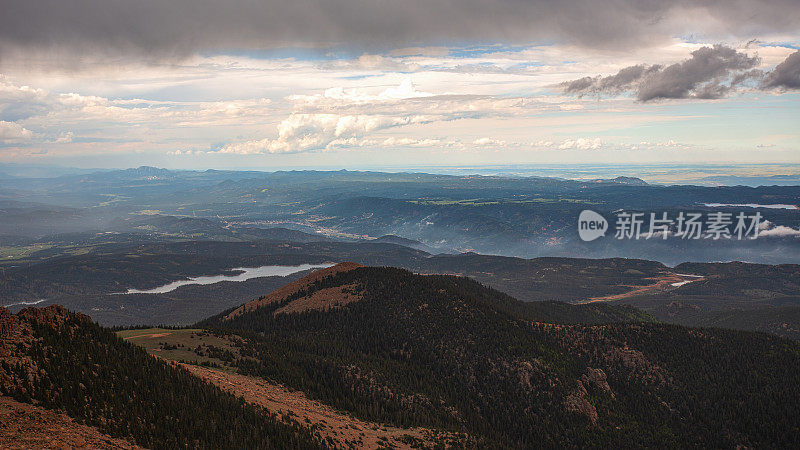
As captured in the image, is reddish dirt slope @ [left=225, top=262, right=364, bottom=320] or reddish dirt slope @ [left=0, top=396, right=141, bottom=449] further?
reddish dirt slope @ [left=225, top=262, right=364, bottom=320]

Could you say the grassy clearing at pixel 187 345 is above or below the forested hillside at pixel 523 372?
above

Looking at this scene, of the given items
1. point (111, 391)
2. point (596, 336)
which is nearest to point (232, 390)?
point (111, 391)

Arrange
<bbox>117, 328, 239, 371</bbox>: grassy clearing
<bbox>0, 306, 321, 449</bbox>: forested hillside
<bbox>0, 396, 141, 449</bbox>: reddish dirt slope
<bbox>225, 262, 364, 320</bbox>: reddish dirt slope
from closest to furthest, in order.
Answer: <bbox>0, 396, 141, 449</bbox>: reddish dirt slope, <bbox>0, 306, 321, 449</bbox>: forested hillside, <bbox>117, 328, 239, 371</bbox>: grassy clearing, <bbox>225, 262, 364, 320</bbox>: reddish dirt slope

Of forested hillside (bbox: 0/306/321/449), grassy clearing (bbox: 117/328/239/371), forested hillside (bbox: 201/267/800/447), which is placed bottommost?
forested hillside (bbox: 201/267/800/447)

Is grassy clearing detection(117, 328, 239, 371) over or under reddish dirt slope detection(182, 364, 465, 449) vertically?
over

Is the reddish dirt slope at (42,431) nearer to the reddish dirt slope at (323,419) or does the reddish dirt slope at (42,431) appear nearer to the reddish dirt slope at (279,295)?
the reddish dirt slope at (323,419)

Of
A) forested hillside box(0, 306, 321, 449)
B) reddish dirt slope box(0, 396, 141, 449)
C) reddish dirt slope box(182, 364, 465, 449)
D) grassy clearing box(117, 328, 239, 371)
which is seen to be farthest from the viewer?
grassy clearing box(117, 328, 239, 371)

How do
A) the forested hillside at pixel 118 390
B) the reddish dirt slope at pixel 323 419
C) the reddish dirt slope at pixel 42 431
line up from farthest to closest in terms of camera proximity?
the reddish dirt slope at pixel 323 419
the forested hillside at pixel 118 390
the reddish dirt slope at pixel 42 431

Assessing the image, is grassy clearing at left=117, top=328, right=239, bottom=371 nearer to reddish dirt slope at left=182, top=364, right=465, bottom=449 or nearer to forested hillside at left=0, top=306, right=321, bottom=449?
reddish dirt slope at left=182, top=364, right=465, bottom=449

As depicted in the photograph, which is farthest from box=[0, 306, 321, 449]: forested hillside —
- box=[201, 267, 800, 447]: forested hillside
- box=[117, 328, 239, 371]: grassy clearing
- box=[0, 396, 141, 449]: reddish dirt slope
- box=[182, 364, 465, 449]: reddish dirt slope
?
box=[201, 267, 800, 447]: forested hillside

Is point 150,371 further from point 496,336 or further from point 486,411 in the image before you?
point 496,336

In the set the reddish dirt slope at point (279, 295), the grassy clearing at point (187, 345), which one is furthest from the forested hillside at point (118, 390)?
the reddish dirt slope at point (279, 295)
